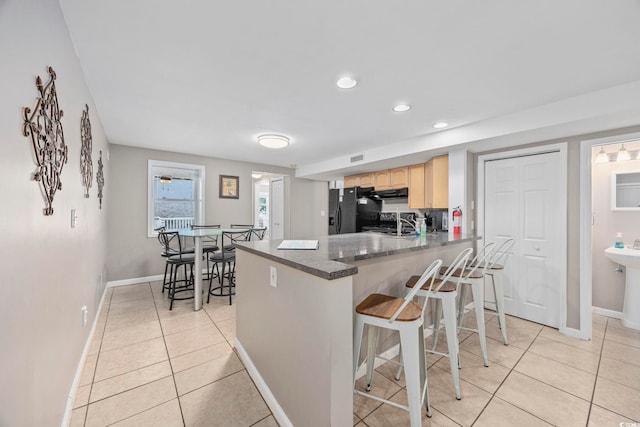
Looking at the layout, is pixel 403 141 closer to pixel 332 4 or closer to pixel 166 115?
pixel 332 4

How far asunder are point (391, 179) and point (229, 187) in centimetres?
322

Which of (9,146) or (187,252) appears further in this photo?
(187,252)

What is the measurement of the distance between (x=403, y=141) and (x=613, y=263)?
2976 mm

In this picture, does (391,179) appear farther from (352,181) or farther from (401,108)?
(401,108)

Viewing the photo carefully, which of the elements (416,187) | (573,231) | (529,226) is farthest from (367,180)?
(573,231)

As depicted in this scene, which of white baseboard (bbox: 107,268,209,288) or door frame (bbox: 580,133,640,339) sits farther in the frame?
white baseboard (bbox: 107,268,209,288)

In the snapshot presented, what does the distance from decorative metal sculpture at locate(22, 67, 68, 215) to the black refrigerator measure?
443 cm

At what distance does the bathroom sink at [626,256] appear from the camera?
8.88 feet

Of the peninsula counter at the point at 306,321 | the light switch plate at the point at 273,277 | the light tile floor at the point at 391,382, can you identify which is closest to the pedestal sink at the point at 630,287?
the light tile floor at the point at 391,382

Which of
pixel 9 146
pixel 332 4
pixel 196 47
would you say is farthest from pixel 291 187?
pixel 9 146

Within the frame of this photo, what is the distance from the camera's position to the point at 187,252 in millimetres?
3830

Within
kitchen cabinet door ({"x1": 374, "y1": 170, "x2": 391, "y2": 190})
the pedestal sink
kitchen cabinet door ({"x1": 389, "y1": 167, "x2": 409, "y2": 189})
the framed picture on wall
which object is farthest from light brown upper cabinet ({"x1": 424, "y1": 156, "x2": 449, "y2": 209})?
the framed picture on wall

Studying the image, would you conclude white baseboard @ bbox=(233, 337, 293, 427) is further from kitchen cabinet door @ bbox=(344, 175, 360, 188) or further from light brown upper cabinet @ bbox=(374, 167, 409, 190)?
kitchen cabinet door @ bbox=(344, 175, 360, 188)

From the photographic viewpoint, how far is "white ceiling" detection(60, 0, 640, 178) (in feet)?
4.68
